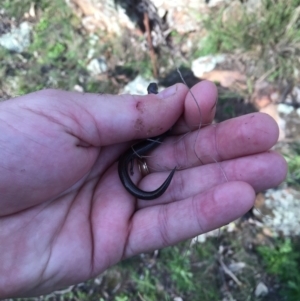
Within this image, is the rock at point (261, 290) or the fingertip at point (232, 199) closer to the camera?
the fingertip at point (232, 199)

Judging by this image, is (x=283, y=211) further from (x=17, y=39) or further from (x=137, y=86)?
(x=17, y=39)

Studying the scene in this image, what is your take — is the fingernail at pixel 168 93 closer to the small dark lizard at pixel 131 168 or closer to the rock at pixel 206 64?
the small dark lizard at pixel 131 168

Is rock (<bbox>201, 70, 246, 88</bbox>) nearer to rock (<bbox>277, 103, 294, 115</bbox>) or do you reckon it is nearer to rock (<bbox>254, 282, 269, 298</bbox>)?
rock (<bbox>277, 103, 294, 115</bbox>)

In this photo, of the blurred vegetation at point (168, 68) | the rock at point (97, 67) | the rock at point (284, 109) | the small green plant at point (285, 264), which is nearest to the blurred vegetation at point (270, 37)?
the blurred vegetation at point (168, 68)

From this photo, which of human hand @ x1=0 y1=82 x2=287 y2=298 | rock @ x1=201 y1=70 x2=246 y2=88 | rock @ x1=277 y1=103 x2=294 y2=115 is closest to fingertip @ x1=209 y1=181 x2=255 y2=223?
human hand @ x1=0 y1=82 x2=287 y2=298

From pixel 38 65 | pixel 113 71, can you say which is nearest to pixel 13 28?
pixel 38 65

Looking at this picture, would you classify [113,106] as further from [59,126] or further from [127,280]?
[127,280]
